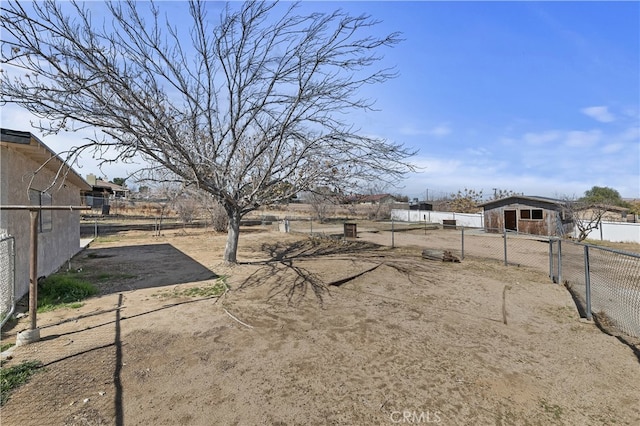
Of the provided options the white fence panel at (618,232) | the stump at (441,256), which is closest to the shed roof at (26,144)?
the stump at (441,256)

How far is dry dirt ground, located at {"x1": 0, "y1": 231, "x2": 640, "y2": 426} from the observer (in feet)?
9.11

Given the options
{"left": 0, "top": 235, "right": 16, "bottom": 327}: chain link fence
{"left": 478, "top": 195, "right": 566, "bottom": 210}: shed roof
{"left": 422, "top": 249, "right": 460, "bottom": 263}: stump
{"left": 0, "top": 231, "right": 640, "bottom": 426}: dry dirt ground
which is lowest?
{"left": 0, "top": 231, "right": 640, "bottom": 426}: dry dirt ground

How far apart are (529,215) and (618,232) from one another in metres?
4.72

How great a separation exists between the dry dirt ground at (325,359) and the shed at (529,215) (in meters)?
16.4

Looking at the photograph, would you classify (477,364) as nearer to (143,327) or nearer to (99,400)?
(99,400)

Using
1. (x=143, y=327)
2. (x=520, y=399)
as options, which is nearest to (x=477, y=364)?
(x=520, y=399)

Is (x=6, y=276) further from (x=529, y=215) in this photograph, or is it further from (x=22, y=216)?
(x=529, y=215)

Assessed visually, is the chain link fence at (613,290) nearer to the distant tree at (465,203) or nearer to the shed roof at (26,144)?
the shed roof at (26,144)

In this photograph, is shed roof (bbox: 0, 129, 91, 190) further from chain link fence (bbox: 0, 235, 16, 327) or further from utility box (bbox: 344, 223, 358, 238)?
utility box (bbox: 344, 223, 358, 238)

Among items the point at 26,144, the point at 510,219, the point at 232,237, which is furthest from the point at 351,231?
the point at 26,144

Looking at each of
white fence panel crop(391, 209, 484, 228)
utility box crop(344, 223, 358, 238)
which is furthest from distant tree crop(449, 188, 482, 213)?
utility box crop(344, 223, 358, 238)

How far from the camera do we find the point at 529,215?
21562 millimetres

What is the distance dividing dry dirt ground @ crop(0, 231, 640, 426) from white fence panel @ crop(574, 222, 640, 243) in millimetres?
17075

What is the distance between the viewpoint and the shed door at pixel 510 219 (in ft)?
73.4
